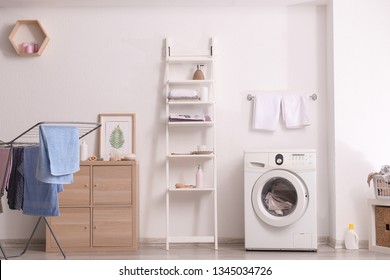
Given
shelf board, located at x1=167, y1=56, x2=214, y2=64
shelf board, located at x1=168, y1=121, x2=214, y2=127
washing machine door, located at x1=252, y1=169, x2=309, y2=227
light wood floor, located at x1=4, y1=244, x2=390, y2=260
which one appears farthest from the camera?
shelf board, located at x1=167, y1=56, x2=214, y2=64

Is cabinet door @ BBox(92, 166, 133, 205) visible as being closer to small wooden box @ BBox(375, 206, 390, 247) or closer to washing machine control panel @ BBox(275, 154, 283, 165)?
washing machine control panel @ BBox(275, 154, 283, 165)

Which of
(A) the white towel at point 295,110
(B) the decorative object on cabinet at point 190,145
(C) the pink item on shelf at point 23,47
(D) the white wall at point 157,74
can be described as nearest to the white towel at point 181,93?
(B) the decorative object on cabinet at point 190,145

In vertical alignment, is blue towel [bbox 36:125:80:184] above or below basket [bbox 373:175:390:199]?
above

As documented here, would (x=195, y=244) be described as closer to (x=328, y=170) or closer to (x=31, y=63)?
(x=328, y=170)

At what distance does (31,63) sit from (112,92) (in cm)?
80

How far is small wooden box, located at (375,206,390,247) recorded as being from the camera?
16.9 feet

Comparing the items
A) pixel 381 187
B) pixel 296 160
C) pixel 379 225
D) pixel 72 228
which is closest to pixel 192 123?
pixel 296 160

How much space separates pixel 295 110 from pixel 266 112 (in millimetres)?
269

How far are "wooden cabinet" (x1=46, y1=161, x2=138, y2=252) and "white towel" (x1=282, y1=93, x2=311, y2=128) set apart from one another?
59.2 inches

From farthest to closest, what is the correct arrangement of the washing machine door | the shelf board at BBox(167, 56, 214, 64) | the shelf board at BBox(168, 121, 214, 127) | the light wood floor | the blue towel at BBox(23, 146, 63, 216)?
the shelf board at BBox(167, 56, 214, 64) < the shelf board at BBox(168, 121, 214, 127) < the washing machine door < the light wood floor < the blue towel at BBox(23, 146, 63, 216)

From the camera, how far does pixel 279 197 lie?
5289 mm

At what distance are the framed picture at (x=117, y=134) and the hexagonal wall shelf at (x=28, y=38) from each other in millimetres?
854

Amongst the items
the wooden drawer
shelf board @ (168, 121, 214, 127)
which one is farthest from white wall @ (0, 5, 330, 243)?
the wooden drawer

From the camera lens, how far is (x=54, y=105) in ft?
18.7
